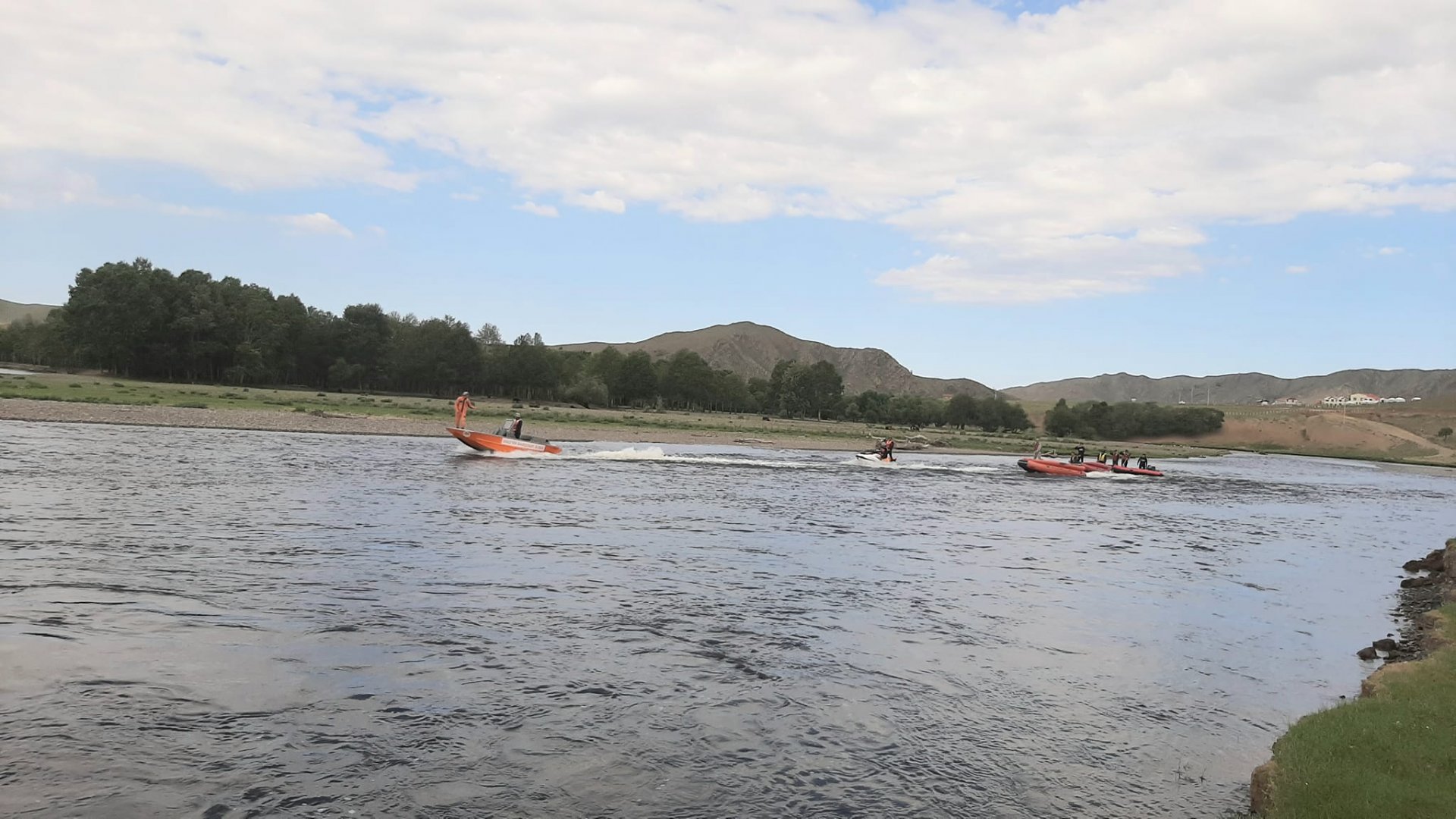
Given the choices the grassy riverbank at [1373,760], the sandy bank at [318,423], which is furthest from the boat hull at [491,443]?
the grassy riverbank at [1373,760]

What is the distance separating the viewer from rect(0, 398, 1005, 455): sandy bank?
63.3m

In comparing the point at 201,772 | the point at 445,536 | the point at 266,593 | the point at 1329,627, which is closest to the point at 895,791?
the point at 201,772

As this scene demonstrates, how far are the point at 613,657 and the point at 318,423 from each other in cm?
6727

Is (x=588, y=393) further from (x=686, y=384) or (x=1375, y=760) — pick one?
(x=1375, y=760)

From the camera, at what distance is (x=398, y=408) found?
10219cm

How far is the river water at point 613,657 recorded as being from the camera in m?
10.2

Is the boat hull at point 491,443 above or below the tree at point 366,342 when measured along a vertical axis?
below

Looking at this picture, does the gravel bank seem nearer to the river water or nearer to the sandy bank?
the sandy bank

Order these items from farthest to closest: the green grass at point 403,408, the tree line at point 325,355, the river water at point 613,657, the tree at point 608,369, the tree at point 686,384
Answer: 1. the tree at point 686,384
2. the tree at point 608,369
3. the tree line at point 325,355
4. the green grass at point 403,408
5. the river water at point 613,657

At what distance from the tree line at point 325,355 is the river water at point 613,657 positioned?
9602 centimetres

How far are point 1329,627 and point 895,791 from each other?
54.6ft

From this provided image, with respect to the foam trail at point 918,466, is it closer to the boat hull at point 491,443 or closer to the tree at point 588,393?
the boat hull at point 491,443

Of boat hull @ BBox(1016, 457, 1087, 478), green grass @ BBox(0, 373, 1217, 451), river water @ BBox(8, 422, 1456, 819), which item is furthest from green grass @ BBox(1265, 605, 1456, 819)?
green grass @ BBox(0, 373, 1217, 451)

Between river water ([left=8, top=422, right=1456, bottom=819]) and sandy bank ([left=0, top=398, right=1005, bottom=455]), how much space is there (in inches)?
1194
